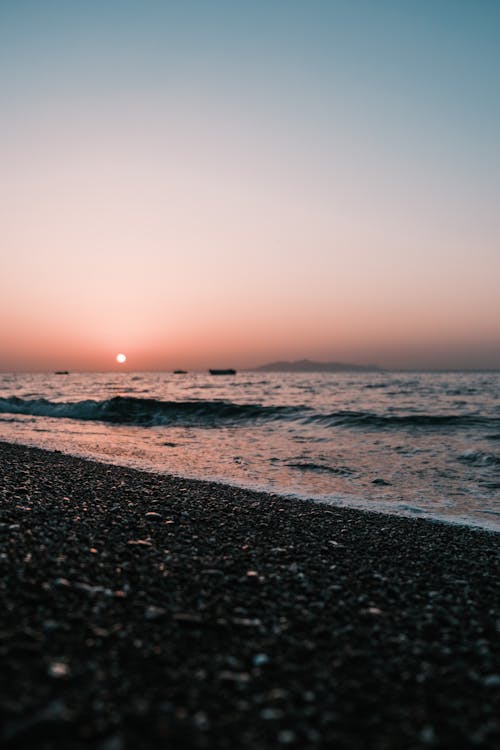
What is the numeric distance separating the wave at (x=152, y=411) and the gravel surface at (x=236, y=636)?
27.8 metres

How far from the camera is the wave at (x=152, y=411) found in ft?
123

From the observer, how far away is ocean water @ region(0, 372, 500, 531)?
14352 millimetres

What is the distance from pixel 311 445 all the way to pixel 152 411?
2111 cm

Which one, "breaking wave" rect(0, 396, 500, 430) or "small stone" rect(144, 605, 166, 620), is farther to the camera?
"breaking wave" rect(0, 396, 500, 430)

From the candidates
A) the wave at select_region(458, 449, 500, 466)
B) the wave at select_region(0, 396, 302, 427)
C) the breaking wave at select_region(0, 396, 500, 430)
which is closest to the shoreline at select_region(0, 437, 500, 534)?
the wave at select_region(458, 449, 500, 466)

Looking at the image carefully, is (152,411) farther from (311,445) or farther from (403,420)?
(403,420)

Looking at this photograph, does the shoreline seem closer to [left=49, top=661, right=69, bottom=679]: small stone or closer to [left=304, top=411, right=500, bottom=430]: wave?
[left=49, top=661, right=69, bottom=679]: small stone

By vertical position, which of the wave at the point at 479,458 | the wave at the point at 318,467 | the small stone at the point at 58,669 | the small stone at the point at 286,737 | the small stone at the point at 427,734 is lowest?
the wave at the point at 479,458

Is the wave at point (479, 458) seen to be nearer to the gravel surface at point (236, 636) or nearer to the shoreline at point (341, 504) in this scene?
the shoreline at point (341, 504)

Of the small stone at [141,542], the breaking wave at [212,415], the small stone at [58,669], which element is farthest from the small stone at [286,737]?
the breaking wave at [212,415]

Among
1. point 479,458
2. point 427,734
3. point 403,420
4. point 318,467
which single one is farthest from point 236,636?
point 403,420

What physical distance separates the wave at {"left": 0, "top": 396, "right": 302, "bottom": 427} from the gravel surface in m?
27.8

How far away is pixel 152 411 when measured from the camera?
135 ft

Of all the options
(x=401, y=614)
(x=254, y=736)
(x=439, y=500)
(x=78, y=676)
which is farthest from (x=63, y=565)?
(x=439, y=500)
